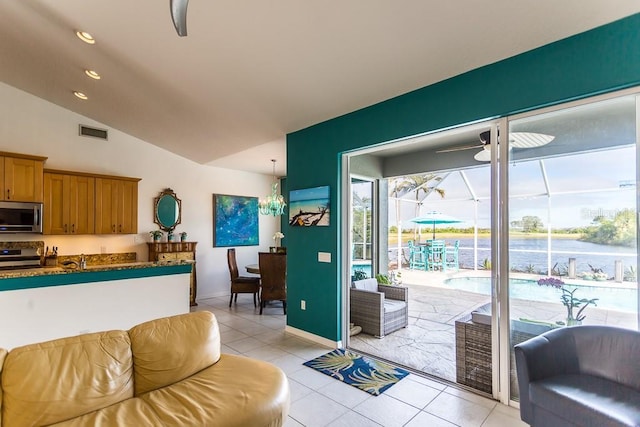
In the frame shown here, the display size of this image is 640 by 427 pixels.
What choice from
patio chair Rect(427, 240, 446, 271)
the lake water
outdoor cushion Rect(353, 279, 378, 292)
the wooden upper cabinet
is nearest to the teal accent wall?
outdoor cushion Rect(353, 279, 378, 292)

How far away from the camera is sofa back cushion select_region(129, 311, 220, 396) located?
194 cm

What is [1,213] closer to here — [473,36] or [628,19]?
[473,36]

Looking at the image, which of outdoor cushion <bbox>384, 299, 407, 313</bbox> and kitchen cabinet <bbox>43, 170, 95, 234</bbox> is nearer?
outdoor cushion <bbox>384, 299, 407, 313</bbox>

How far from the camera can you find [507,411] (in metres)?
2.49

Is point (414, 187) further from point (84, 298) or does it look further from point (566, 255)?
point (84, 298)

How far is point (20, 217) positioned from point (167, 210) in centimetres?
213

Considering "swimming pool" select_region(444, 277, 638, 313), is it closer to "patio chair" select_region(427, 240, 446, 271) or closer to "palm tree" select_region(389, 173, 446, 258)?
"palm tree" select_region(389, 173, 446, 258)

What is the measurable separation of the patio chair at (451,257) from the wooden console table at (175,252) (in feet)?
22.2

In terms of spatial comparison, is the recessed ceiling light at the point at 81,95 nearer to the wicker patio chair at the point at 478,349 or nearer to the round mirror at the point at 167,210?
the round mirror at the point at 167,210

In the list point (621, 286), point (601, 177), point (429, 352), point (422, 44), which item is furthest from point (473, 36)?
point (429, 352)

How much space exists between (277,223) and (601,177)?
6754 mm

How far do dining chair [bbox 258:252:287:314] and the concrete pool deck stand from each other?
5.66 feet

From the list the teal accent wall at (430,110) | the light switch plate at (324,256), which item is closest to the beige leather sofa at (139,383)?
the light switch plate at (324,256)

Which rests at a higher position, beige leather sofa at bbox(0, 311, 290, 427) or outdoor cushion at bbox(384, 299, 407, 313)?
beige leather sofa at bbox(0, 311, 290, 427)
